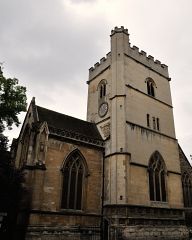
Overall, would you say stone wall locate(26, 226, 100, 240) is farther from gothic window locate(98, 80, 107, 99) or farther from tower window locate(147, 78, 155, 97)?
tower window locate(147, 78, 155, 97)

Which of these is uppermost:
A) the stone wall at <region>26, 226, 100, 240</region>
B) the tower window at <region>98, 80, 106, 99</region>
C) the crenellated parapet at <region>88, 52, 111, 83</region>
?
the crenellated parapet at <region>88, 52, 111, 83</region>

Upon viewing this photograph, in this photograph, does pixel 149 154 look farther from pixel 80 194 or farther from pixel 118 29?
pixel 118 29

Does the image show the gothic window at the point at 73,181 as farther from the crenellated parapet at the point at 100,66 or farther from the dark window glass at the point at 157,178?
the crenellated parapet at the point at 100,66

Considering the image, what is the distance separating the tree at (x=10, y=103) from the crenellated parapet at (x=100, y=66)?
11.6m

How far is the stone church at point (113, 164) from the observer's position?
58.0 feet

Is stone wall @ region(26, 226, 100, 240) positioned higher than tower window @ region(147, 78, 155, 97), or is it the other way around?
tower window @ region(147, 78, 155, 97)

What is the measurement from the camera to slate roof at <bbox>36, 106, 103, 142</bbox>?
20648 mm

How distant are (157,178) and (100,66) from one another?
1341cm

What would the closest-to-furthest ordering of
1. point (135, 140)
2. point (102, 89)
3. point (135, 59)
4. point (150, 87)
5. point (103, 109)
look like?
point (135, 140)
point (103, 109)
point (135, 59)
point (150, 87)
point (102, 89)

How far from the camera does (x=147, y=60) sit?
27.3 meters

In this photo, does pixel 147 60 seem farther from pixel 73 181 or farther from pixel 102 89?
pixel 73 181

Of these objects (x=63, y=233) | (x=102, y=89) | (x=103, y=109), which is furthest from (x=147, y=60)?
(x=63, y=233)

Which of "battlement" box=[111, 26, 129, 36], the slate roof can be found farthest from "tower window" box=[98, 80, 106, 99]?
"battlement" box=[111, 26, 129, 36]

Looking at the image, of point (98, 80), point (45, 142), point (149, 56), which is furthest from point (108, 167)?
point (149, 56)
